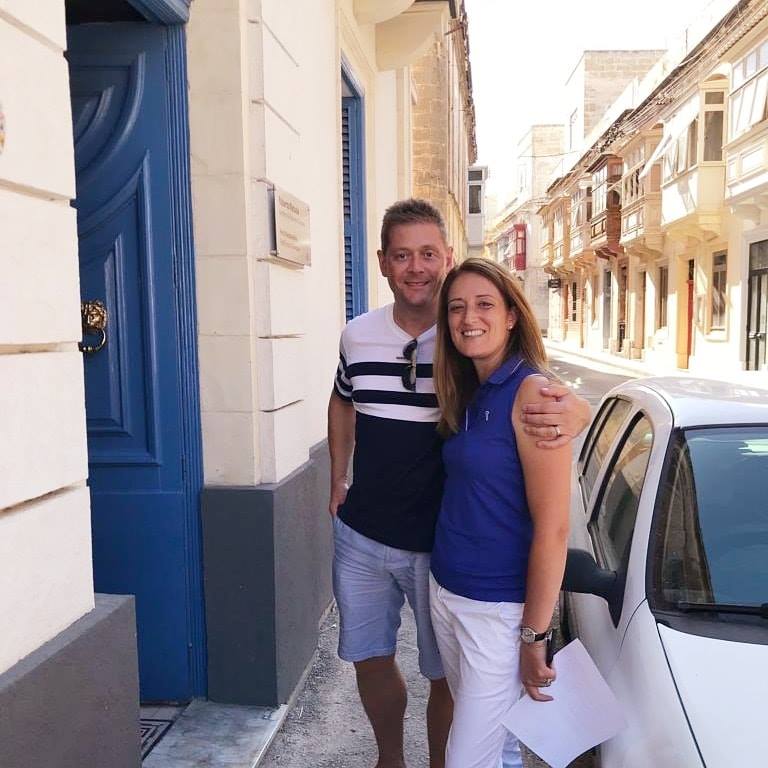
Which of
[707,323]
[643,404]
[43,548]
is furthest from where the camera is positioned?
[707,323]

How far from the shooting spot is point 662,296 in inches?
988

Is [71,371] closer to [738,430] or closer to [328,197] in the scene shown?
[738,430]

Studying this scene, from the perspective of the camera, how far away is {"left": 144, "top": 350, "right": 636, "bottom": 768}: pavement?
9.34ft

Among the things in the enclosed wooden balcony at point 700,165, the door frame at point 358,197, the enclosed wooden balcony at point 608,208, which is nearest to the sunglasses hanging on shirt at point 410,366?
the door frame at point 358,197

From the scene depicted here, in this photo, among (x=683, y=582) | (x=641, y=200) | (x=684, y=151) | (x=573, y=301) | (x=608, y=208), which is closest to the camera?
(x=683, y=582)

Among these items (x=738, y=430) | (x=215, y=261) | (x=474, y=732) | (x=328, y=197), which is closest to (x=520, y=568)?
(x=474, y=732)

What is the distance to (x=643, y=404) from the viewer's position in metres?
3.13

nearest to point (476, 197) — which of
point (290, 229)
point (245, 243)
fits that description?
point (290, 229)

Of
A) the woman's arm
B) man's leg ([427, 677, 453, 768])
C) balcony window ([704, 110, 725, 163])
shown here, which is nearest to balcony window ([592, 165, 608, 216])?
balcony window ([704, 110, 725, 163])

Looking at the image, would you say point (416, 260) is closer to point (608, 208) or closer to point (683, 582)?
point (683, 582)

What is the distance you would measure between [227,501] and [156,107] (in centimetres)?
154

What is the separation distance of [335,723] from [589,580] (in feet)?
4.88

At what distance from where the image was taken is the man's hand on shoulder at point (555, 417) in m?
1.82

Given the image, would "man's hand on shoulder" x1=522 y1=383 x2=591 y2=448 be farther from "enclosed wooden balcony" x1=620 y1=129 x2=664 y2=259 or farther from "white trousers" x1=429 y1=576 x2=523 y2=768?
"enclosed wooden balcony" x1=620 y1=129 x2=664 y2=259
